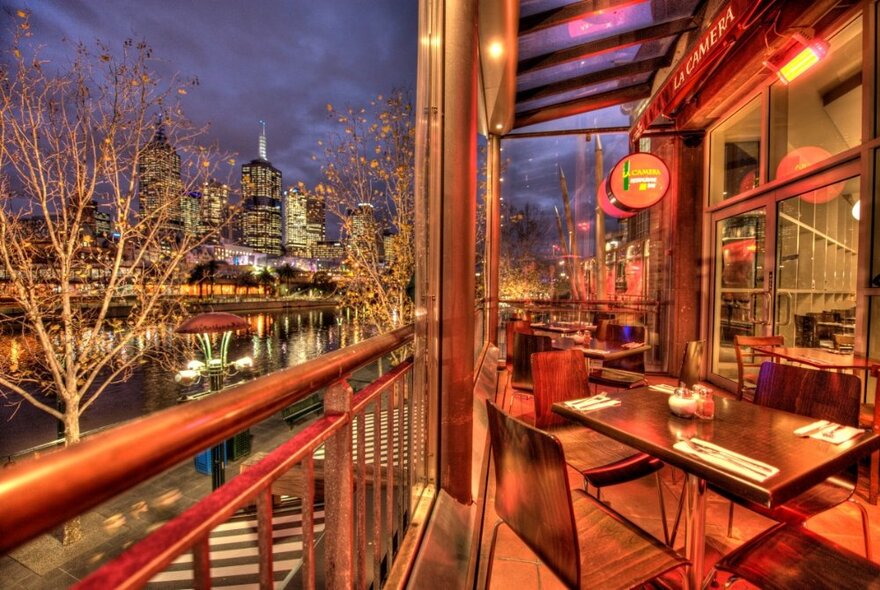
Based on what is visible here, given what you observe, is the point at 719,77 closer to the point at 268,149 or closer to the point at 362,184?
the point at 362,184

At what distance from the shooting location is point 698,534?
1636 millimetres

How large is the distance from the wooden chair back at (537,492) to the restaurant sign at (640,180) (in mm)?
4623

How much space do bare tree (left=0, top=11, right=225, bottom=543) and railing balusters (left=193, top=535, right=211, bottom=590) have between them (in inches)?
332

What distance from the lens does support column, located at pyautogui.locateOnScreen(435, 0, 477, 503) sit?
221 centimetres

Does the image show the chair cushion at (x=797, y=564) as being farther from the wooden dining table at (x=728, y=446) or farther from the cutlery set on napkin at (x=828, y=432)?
the cutlery set on napkin at (x=828, y=432)

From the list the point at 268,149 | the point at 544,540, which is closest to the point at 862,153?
the point at 544,540

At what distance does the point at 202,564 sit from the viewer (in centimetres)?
65

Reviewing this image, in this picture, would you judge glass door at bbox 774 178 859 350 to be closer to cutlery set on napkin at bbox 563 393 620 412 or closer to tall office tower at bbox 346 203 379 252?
cutlery set on napkin at bbox 563 393 620 412

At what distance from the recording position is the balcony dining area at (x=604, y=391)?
912mm

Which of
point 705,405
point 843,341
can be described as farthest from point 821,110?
point 705,405

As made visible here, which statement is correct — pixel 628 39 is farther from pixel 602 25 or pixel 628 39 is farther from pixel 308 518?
pixel 308 518

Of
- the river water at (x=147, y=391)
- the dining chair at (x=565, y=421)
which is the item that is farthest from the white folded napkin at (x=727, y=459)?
the river water at (x=147, y=391)

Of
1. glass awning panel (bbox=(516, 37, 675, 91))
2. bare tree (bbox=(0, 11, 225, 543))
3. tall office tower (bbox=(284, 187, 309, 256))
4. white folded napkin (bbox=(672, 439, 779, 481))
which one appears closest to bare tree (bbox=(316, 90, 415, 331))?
tall office tower (bbox=(284, 187, 309, 256))

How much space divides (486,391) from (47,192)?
26.2 ft
